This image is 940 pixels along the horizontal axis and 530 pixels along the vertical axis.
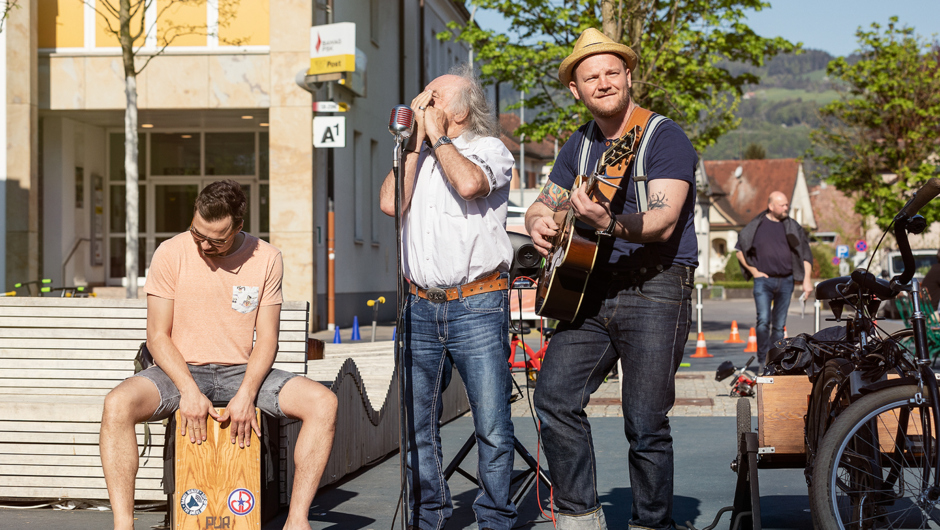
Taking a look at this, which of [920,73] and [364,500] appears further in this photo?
Answer: [920,73]

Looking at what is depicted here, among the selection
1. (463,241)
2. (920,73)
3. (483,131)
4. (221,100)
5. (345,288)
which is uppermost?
(920,73)

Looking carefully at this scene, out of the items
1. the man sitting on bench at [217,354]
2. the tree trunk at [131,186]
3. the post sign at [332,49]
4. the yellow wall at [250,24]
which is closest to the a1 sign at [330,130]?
the post sign at [332,49]

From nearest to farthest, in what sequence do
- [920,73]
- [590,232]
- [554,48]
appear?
[590,232] → [554,48] → [920,73]

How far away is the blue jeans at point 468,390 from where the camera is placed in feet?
14.1

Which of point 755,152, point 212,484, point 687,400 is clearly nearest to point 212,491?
point 212,484

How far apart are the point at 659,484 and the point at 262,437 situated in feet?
5.56

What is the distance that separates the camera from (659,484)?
4.09m

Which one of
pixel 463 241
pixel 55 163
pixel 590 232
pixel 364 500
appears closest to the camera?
pixel 590 232

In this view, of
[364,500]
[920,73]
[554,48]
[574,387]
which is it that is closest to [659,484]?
[574,387]

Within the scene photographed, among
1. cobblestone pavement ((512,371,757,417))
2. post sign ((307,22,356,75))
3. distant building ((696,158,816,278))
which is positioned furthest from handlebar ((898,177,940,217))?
distant building ((696,158,816,278))

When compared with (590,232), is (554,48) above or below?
above

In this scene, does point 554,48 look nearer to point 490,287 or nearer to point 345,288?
point 345,288

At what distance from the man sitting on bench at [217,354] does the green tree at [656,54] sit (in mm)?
11989

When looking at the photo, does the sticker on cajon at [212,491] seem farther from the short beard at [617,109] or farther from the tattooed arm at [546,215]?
the short beard at [617,109]
